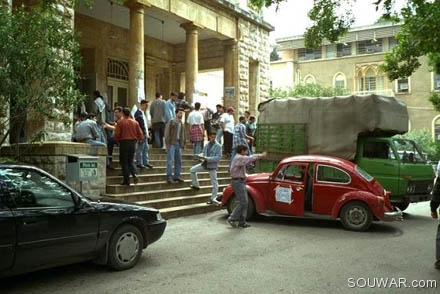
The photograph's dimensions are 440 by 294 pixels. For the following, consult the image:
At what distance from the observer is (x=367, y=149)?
1162 centimetres

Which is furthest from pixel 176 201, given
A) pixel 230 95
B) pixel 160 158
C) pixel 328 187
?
pixel 230 95

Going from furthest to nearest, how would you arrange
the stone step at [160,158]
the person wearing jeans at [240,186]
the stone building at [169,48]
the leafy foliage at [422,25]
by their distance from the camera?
1. the stone building at [169,48]
2. the stone step at [160,158]
3. the leafy foliage at [422,25]
4. the person wearing jeans at [240,186]

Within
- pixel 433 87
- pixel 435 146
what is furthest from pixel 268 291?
pixel 433 87

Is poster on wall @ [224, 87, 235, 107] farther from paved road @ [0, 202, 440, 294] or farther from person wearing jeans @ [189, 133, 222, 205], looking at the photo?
paved road @ [0, 202, 440, 294]

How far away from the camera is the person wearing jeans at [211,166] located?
11.2 meters

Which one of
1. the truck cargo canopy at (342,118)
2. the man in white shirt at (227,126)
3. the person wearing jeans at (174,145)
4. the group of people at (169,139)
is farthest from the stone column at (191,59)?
the person wearing jeans at (174,145)

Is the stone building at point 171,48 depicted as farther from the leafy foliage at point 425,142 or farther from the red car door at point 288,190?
the leafy foliage at point 425,142

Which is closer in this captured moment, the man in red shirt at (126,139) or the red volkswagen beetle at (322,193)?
the red volkswagen beetle at (322,193)

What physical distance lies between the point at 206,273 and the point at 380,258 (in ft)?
8.69

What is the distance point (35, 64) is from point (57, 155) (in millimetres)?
1942

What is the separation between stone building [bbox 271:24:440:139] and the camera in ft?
130

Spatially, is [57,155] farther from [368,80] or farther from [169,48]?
[368,80]

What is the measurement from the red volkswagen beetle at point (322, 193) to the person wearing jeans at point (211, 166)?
1.15 m

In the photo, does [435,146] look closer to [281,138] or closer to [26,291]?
[281,138]
